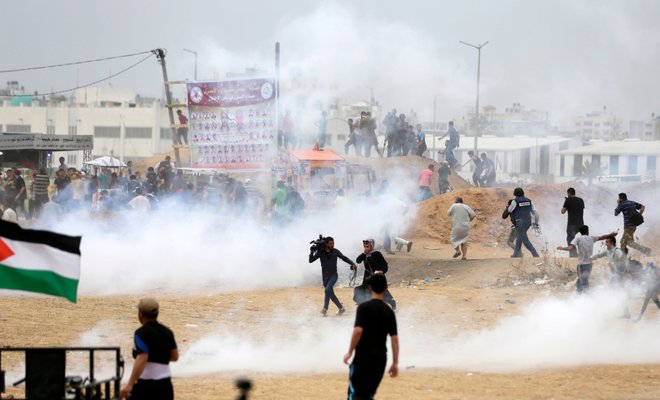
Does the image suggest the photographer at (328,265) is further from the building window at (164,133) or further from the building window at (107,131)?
the building window at (107,131)

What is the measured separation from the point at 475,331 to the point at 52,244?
8990 mm

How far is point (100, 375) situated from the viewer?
1152 cm

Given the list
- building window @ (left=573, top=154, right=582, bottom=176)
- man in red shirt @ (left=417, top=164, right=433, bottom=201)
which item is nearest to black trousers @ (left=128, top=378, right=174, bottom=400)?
man in red shirt @ (left=417, top=164, right=433, bottom=201)

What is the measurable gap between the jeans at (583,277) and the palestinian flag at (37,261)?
10.6m

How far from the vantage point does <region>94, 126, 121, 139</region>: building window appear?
3275 inches

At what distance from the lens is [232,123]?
109 feet

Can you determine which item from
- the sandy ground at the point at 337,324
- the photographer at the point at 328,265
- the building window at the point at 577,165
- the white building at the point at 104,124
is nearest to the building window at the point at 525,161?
the building window at the point at 577,165

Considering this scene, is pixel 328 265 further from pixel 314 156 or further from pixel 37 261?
pixel 314 156

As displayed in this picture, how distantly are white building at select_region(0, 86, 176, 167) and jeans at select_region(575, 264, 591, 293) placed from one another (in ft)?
217

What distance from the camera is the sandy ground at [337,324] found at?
11.3m

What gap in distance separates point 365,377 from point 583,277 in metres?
9.17

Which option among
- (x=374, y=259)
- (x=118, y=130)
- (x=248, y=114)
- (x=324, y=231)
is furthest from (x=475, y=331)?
(x=118, y=130)

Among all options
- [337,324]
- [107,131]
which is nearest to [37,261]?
[337,324]

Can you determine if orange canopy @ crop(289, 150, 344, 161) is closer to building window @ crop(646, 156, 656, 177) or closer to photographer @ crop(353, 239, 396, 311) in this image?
photographer @ crop(353, 239, 396, 311)
